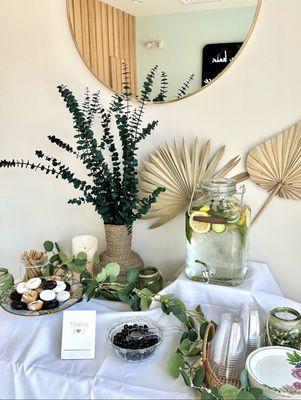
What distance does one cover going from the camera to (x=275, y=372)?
91 cm

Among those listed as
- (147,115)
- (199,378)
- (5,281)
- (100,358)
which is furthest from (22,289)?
(147,115)

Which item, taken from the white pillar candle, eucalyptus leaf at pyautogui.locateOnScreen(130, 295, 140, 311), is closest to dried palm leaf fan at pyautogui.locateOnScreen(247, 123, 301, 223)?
eucalyptus leaf at pyautogui.locateOnScreen(130, 295, 140, 311)

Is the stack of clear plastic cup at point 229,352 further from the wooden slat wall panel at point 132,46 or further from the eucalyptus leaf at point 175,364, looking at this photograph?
the wooden slat wall panel at point 132,46

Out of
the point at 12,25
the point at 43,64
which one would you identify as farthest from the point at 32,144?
the point at 12,25

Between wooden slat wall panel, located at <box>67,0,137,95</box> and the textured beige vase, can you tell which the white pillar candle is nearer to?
the textured beige vase

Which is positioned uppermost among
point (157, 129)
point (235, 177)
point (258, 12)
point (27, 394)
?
point (258, 12)

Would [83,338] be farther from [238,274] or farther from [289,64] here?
[289,64]

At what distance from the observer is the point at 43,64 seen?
149 centimetres

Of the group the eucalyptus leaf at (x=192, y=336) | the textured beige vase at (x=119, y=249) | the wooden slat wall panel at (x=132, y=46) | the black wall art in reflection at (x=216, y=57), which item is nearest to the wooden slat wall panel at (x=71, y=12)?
the wooden slat wall panel at (x=132, y=46)

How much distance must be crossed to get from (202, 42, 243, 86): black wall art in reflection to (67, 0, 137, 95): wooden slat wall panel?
24 cm

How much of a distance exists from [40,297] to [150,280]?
328mm

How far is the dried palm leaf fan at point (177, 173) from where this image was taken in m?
1.30

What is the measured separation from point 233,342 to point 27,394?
0.52 metres

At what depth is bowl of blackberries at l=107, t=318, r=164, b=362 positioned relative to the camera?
1.01m
